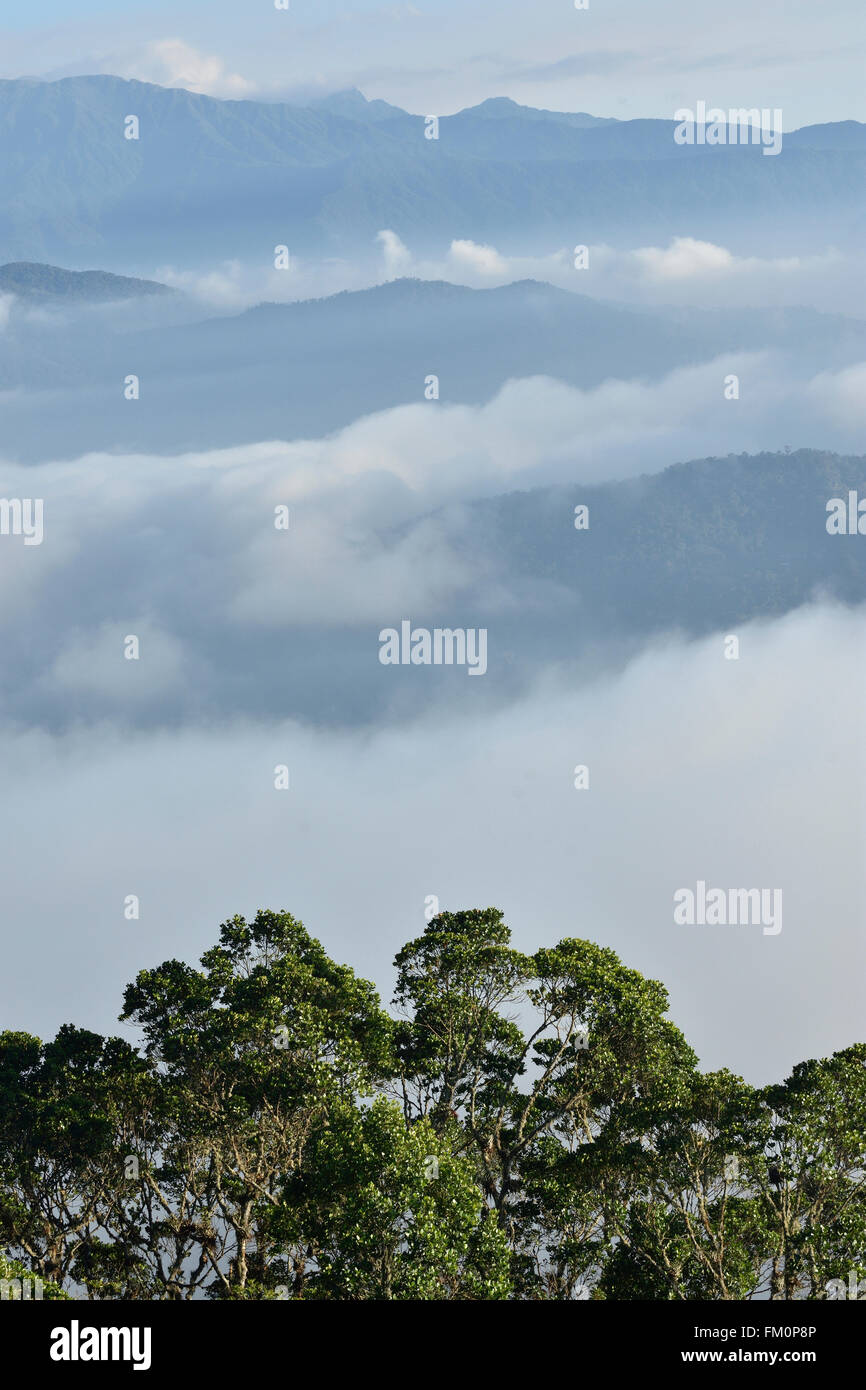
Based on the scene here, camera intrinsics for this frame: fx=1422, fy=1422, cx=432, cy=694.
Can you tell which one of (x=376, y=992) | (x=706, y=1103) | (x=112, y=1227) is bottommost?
(x=112, y=1227)

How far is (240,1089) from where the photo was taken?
32.5m

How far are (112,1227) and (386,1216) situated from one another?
534 inches

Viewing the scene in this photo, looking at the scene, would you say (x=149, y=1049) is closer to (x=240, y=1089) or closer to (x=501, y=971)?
(x=240, y=1089)

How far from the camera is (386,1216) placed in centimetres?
2598

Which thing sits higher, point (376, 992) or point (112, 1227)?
point (376, 992)

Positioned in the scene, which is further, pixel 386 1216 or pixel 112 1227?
pixel 112 1227
